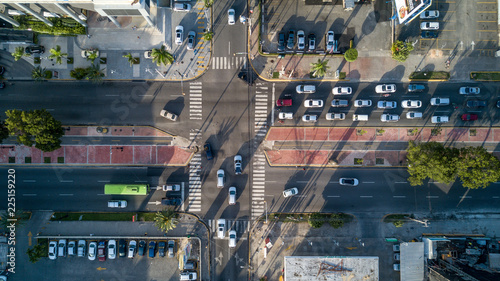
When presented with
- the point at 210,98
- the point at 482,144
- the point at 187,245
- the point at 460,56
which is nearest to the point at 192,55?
the point at 210,98

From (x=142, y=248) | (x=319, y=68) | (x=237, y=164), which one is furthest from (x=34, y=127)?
(x=319, y=68)

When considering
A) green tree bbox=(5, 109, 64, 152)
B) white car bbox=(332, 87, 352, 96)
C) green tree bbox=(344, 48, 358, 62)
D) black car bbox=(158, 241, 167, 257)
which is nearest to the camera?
green tree bbox=(5, 109, 64, 152)

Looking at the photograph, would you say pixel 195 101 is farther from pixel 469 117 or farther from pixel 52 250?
pixel 469 117

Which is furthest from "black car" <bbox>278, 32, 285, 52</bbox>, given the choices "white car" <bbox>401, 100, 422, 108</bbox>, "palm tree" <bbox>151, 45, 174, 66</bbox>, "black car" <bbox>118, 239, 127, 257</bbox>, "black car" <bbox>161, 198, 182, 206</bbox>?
"black car" <bbox>118, 239, 127, 257</bbox>

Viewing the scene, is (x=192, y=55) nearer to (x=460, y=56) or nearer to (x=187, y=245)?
(x=187, y=245)

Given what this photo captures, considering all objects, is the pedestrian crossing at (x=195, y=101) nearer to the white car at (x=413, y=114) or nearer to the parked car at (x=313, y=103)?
the parked car at (x=313, y=103)

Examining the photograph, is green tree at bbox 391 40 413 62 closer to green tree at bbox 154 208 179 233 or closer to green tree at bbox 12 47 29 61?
green tree at bbox 154 208 179 233
